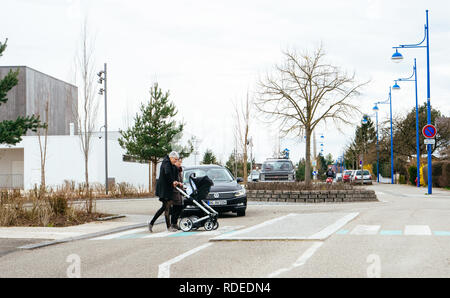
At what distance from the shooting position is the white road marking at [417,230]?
35.1ft

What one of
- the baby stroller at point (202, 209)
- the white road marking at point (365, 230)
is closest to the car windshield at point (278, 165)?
the white road marking at point (365, 230)

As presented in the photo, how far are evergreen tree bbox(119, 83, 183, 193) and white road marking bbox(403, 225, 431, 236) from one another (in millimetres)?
23908

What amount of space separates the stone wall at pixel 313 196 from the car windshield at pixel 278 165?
722cm

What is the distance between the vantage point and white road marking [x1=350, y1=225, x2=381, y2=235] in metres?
10.8

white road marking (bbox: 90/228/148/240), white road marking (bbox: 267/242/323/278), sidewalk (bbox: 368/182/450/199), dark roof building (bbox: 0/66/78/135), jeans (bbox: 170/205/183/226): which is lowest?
sidewalk (bbox: 368/182/450/199)

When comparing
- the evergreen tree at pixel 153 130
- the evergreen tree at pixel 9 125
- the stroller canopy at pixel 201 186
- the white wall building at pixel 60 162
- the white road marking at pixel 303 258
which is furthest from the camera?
the white wall building at pixel 60 162

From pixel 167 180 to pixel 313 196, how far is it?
499 inches

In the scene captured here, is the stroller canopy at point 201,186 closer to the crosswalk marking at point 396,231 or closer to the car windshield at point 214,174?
the crosswalk marking at point 396,231

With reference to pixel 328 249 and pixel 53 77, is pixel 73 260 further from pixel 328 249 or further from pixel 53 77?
pixel 53 77

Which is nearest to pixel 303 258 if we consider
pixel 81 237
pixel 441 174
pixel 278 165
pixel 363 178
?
pixel 81 237

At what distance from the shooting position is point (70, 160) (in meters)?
46.5

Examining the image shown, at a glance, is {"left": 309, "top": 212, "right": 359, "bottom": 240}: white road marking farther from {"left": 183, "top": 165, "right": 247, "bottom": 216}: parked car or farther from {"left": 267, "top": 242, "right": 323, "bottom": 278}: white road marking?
{"left": 183, "top": 165, "right": 247, "bottom": 216}: parked car

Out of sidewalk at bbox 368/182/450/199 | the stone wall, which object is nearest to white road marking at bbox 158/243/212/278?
the stone wall
